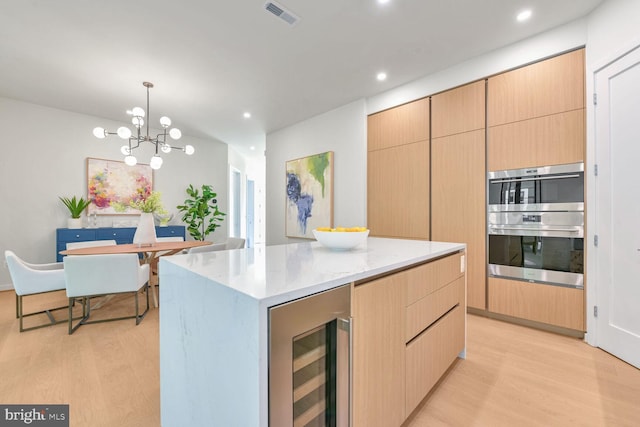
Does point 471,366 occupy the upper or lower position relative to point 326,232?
lower

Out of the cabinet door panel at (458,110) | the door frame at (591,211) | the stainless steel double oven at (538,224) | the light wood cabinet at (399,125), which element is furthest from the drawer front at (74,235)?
the door frame at (591,211)

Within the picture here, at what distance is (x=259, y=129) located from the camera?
566cm

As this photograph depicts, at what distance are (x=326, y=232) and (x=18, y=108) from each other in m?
5.62

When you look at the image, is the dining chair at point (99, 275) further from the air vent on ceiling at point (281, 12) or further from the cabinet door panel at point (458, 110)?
the cabinet door panel at point (458, 110)

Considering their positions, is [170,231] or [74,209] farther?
[170,231]

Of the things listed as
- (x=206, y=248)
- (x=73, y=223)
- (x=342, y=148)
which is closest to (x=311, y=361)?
(x=206, y=248)

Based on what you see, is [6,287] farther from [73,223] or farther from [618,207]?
[618,207]

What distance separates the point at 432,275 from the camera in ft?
→ 5.14

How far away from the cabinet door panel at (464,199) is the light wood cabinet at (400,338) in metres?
1.40

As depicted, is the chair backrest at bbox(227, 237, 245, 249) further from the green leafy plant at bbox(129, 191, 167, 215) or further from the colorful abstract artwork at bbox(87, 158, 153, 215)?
the colorful abstract artwork at bbox(87, 158, 153, 215)

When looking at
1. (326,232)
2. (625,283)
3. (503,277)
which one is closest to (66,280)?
(326,232)

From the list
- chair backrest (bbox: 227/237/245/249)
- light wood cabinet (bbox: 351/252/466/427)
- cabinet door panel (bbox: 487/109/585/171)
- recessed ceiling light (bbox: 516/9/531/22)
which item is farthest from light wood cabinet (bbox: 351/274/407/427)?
chair backrest (bbox: 227/237/245/249)

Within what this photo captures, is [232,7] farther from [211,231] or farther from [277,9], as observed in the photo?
[211,231]

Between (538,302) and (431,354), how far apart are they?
180 cm
